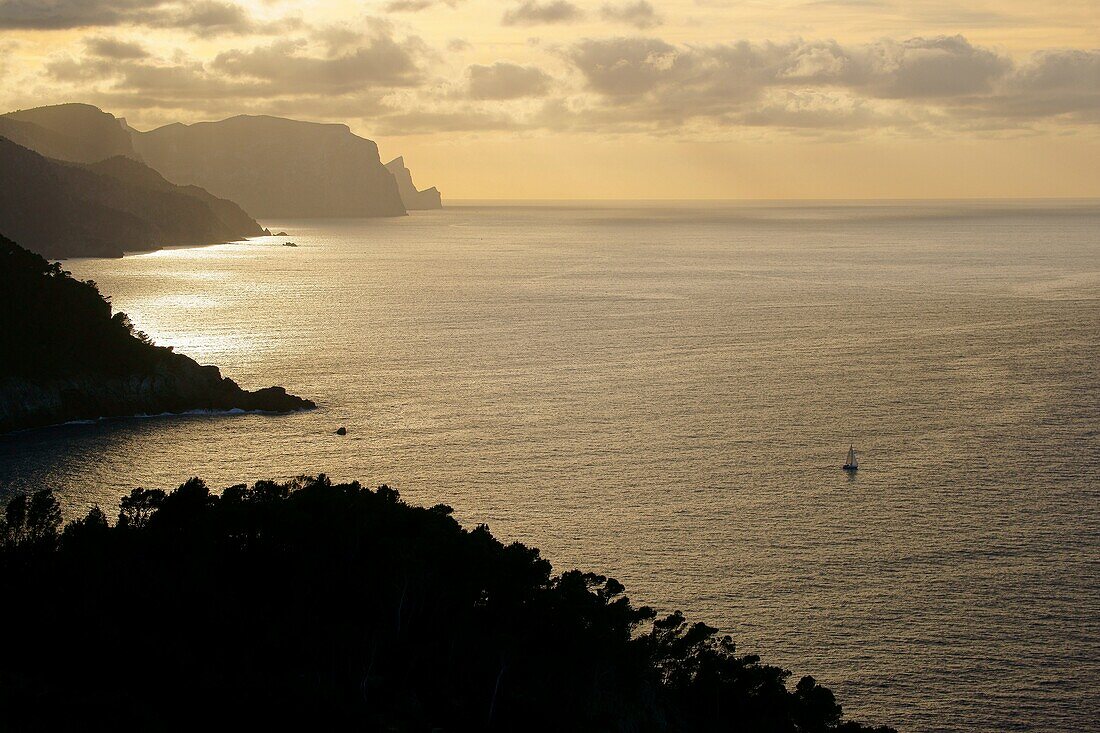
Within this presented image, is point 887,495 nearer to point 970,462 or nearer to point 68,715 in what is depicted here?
point 970,462

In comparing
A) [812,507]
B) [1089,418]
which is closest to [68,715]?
[812,507]

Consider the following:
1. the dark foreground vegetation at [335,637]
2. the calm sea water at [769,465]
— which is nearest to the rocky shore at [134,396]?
the calm sea water at [769,465]

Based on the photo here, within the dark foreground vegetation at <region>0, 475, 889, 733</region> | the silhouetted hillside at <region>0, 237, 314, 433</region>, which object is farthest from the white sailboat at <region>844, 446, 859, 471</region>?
Answer: the silhouetted hillside at <region>0, 237, 314, 433</region>

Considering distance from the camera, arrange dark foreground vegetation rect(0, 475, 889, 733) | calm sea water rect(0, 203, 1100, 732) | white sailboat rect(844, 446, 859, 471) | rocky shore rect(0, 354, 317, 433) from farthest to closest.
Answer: rocky shore rect(0, 354, 317, 433), white sailboat rect(844, 446, 859, 471), calm sea water rect(0, 203, 1100, 732), dark foreground vegetation rect(0, 475, 889, 733)

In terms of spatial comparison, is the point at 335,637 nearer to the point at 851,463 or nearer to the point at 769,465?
the point at 769,465

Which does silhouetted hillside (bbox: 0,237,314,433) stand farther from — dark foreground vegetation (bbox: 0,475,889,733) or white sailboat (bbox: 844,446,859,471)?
white sailboat (bbox: 844,446,859,471)
